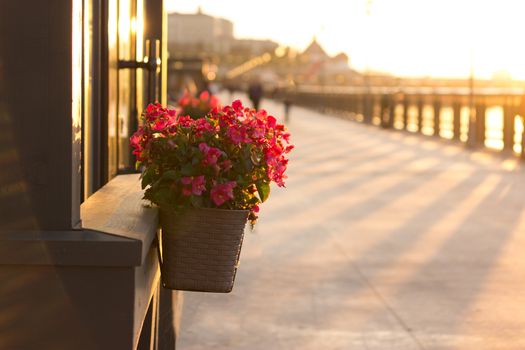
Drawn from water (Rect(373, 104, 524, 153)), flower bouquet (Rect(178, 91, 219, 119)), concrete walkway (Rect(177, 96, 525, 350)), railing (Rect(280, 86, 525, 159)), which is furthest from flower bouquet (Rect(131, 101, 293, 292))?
water (Rect(373, 104, 524, 153))

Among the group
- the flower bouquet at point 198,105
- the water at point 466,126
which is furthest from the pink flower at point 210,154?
the water at point 466,126

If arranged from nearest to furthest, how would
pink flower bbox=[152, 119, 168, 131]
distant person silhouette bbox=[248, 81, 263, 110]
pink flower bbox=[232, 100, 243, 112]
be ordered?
pink flower bbox=[152, 119, 168, 131]
pink flower bbox=[232, 100, 243, 112]
distant person silhouette bbox=[248, 81, 263, 110]

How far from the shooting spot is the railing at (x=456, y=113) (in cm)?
2600

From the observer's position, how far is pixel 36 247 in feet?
11.8

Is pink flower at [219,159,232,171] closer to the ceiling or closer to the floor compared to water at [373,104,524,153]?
closer to the ceiling

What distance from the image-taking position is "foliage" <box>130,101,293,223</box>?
416 cm

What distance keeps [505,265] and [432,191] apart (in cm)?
642

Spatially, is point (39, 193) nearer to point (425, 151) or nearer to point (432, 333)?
point (432, 333)

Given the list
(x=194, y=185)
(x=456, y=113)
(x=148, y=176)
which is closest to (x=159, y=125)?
(x=148, y=176)

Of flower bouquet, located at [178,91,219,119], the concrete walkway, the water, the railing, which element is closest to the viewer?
the concrete walkway

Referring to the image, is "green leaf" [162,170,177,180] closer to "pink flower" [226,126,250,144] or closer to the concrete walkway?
"pink flower" [226,126,250,144]

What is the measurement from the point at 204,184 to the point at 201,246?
234 mm

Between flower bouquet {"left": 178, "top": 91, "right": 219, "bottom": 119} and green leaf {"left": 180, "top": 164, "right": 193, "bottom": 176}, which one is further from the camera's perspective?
flower bouquet {"left": 178, "top": 91, "right": 219, "bottom": 119}

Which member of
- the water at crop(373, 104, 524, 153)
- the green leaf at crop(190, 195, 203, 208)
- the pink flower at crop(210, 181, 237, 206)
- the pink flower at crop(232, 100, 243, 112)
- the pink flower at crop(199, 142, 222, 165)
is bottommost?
the water at crop(373, 104, 524, 153)
